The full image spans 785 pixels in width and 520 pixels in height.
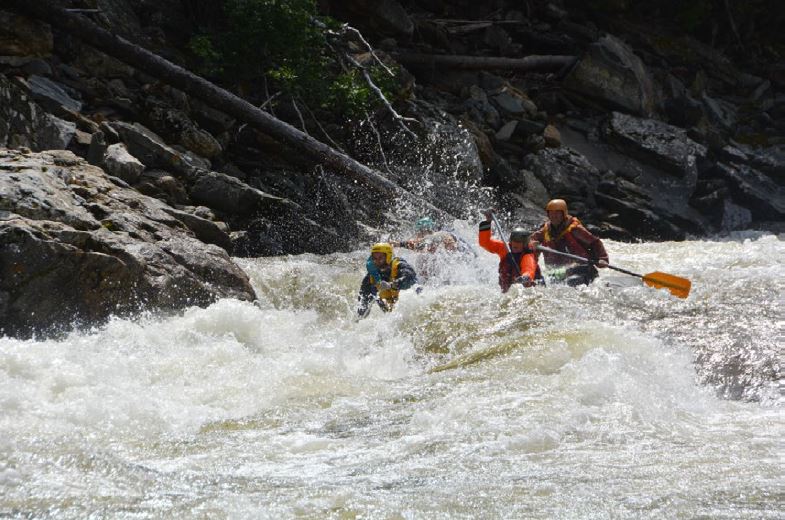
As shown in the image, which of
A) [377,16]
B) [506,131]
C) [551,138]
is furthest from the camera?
[377,16]

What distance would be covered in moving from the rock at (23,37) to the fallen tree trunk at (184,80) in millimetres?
142

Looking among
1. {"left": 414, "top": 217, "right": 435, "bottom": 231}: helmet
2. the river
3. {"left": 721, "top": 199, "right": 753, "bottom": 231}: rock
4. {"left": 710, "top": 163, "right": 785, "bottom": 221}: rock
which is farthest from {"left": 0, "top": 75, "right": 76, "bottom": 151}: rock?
{"left": 710, "top": 163, "right": 785, "bottom": 221}: rock

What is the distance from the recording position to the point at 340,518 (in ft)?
10.6

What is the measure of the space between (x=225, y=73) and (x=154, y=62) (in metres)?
1.68

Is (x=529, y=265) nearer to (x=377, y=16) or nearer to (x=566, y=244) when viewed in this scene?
(x=566, y=244)

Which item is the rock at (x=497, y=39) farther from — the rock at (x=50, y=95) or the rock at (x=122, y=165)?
the rock at (x=122, y=165)

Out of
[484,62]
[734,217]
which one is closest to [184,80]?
[484,62]

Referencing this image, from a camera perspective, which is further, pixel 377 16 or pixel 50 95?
pixel 377 16

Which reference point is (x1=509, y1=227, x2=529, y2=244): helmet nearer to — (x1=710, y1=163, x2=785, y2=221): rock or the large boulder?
the large boulder

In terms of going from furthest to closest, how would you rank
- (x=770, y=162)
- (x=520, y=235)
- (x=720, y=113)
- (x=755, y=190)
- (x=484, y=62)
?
(x=720, y=113) → (x=770, y=162) → (x=484, y=62) → (x=755, y=190) → (x=520, y=235)

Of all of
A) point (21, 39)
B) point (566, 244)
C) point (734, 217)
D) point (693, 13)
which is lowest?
point (21, 39)

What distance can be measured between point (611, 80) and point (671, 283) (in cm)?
1015

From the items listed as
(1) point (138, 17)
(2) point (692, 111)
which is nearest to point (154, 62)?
(1) point (138, 17)

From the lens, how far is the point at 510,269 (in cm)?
905
